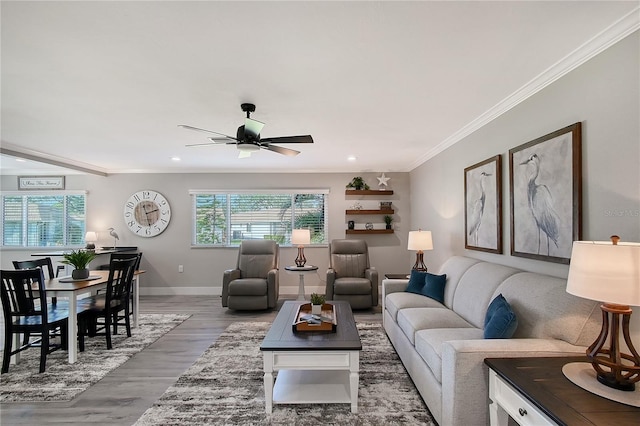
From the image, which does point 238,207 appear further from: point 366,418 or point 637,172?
point 637,172

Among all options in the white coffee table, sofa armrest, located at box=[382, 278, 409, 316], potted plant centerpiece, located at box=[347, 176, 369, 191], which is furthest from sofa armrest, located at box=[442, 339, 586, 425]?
potted plant centerpiece, located at box=[347, 176, 369, 191]

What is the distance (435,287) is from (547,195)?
1593 millimetres

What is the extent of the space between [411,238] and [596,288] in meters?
2.86

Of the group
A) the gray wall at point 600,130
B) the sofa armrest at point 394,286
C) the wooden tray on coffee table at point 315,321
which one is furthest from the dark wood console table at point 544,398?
the sofa armrest at point 394,286

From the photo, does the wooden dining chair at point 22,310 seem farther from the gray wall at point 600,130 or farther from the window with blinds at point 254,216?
the gray wall at point 600,130

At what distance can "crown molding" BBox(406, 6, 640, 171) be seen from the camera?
169cm

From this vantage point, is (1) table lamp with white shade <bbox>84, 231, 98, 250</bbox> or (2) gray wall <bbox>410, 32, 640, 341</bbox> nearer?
(2) gray wall <bbox>410, 32, 640, 341</bbox>

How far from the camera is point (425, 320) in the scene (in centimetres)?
271

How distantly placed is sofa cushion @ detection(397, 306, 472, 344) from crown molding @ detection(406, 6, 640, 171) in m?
1.94

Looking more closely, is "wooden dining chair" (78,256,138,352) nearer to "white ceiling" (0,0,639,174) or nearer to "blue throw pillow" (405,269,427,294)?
"white ceiling" (0,0,639,174)

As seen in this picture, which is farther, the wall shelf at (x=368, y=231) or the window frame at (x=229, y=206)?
the window frame at (x=229, y=206)

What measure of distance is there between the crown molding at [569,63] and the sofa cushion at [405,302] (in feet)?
6.37

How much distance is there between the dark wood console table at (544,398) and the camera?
1191 millimetres

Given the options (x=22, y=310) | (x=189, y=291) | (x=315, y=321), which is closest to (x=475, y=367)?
(x=315, y=321)
